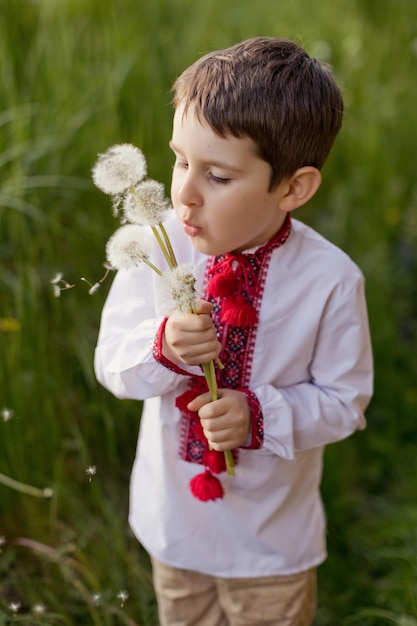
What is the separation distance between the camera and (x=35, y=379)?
198 cm

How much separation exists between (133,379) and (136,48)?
1778mm

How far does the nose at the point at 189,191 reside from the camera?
1.22 metres

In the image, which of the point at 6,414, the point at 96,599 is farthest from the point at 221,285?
the point at 96,599

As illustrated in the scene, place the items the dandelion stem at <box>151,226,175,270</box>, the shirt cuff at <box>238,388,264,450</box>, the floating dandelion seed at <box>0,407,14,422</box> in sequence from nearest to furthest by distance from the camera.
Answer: the dandelion stem at <box>151,226,175,270</box>
the shirt cuff at <box>238,388,264,450</box>
the floating dandelion seed at <box>0,407,14,422</box>

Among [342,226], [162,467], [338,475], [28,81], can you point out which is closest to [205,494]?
[162,467]

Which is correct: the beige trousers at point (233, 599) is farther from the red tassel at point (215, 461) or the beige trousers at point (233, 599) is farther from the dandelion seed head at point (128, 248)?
the dandelion seed head at point (128, 248)

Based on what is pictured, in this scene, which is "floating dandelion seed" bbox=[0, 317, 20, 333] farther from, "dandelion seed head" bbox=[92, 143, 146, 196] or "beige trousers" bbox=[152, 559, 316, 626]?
"dandelion seed head" bbox=[92, 143, 146, 196]

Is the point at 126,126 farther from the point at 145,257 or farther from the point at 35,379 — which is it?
the point at 145,257

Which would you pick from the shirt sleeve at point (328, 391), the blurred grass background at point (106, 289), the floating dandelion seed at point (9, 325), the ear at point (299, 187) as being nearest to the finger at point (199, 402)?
the shirt sleeve at point (328, 391)

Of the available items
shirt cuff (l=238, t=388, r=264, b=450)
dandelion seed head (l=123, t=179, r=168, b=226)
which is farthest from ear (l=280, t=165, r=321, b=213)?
shirt cuff (l=238, t=388, r=264, b=450)

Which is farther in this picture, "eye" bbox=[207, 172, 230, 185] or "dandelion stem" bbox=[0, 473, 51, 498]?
"dandelion stem" bbox=[0, 473, 51, 498]

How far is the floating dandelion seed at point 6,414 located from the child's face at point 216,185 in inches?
29.7

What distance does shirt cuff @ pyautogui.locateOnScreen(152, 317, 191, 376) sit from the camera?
1.30m

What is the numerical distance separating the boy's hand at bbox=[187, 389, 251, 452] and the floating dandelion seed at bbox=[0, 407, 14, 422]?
0.61 metres
